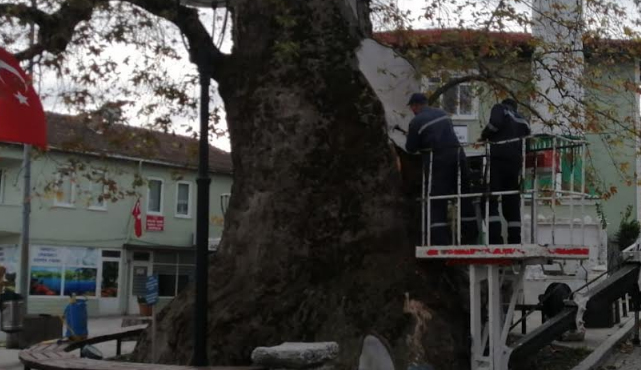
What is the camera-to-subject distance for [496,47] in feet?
39.4

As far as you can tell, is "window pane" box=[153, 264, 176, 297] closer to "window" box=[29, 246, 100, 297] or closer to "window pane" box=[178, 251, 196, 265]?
"window pane" box=[178, 251, 196, 265]

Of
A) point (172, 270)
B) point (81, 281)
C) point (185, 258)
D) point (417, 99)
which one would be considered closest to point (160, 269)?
point (172, 270)

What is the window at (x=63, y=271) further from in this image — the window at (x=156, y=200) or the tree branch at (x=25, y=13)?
the tree branch at (x=25, y=13)

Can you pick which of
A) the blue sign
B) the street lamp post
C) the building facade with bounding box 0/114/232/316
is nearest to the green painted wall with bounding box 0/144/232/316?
the building facade with bounding box 0/114/232/316

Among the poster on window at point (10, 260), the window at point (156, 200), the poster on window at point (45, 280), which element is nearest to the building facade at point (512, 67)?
the poster on window at point (45, 280)

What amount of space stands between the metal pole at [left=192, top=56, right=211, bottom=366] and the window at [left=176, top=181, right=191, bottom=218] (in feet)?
115

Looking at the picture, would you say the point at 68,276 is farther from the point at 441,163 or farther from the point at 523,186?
the point at 523,186

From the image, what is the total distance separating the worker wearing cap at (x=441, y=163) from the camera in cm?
936

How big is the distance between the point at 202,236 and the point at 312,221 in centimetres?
161

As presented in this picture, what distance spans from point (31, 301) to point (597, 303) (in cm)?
2950

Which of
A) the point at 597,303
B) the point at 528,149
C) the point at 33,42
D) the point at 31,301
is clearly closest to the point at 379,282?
the point at 528,149

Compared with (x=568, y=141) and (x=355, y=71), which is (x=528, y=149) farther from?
(x=355, y=71)

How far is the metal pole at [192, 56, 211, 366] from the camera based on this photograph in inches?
328

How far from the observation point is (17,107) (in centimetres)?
1038
